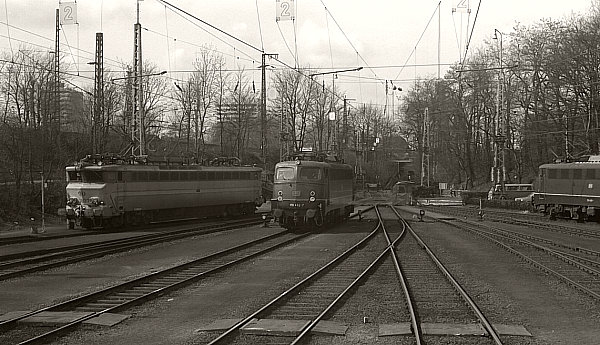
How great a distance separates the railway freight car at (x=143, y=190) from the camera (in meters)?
31.3

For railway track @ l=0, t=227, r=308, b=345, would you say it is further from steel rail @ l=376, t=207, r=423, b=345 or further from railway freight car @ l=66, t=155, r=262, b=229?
railway freight car @ l=66, t=155, r=262, b=229

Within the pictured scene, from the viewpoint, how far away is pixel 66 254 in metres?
20.2

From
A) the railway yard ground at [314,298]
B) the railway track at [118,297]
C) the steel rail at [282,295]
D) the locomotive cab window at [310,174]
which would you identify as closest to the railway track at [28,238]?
the railway yard ground at [314,298]

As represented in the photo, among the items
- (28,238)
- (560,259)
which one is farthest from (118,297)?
(28,238)

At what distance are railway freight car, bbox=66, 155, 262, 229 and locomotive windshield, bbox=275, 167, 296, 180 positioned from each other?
6874mm

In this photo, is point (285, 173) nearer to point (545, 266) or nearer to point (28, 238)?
point (28, 238)

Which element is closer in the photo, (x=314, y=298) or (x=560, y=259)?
(x=314, y=298)

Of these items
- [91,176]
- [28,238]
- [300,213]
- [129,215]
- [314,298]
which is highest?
[91,176]

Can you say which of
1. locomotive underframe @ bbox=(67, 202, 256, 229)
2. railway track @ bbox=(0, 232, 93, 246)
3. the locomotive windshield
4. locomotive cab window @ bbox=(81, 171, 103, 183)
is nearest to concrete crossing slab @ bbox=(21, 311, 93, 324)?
railway track @ bbox=(0, 232, 93, 246)

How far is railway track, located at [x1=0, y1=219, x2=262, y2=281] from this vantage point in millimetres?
17375

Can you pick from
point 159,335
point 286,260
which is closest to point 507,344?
point 159,335

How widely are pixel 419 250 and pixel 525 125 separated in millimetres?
41815

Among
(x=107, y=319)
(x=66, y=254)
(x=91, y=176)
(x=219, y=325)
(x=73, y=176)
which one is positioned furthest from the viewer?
(x=73, y=176)

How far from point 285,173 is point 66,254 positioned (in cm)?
1197
